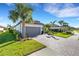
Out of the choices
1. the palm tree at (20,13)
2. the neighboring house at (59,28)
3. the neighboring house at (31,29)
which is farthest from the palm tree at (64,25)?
the palm tree at (20,13)

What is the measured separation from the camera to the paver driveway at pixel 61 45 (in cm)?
248

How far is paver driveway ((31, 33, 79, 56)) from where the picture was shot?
97.8 inches

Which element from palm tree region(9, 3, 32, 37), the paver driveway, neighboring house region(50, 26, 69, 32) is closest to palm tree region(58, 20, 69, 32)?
neighboring house region(50, 26, 69, 32)

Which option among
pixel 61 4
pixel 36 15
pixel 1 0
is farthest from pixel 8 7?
pixel 61 4

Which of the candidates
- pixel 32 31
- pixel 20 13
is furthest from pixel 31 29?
pixel 20 13

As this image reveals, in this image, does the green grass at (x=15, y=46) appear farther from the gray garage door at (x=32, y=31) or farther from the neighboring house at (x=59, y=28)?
the neighboring house at (x=59, y=28)

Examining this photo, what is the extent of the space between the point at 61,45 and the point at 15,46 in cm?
56

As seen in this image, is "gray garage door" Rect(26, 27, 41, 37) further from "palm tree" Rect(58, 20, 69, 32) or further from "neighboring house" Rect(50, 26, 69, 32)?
"palm tree" Rect(58, 20, 69, 32)

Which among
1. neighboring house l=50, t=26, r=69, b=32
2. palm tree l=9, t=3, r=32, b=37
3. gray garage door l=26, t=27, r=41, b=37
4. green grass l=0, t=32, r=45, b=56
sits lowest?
green grass l=0, t=32, r=45, b=56

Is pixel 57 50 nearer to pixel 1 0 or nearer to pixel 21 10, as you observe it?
pixel 21 10

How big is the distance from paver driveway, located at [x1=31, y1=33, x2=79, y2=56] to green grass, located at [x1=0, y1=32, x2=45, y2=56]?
0.08 metres

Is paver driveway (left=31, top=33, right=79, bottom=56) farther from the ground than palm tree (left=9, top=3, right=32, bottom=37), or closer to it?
closer to it

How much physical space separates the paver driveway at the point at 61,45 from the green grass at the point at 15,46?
77mm

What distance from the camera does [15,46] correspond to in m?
2.50
